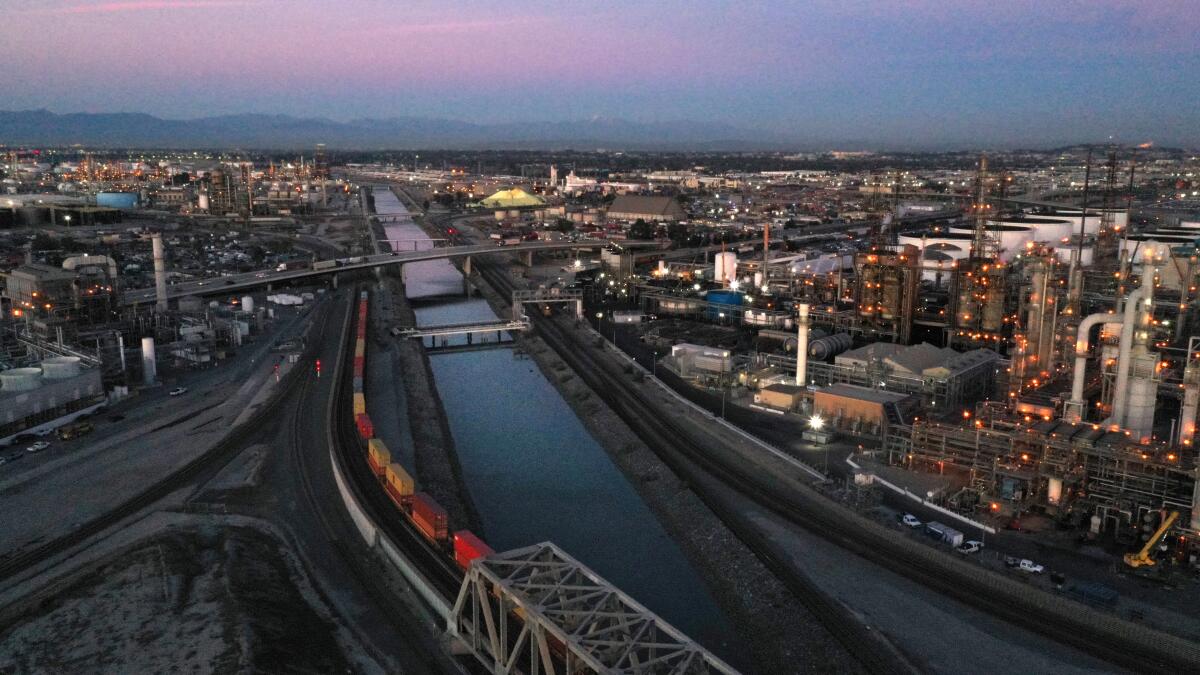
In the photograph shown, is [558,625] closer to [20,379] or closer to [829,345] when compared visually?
[20,379]

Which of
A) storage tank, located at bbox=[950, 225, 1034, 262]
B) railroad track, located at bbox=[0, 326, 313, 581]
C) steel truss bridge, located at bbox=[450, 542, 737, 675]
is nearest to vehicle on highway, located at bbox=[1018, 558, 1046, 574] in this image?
steel truss bridge, located at bbox=[450, 542, 737, 675]

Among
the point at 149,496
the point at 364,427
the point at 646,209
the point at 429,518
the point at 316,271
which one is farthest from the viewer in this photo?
the point at 646,209

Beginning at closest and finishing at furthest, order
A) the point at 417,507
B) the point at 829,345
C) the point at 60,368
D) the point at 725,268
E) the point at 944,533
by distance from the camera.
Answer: the point at 944,533 → the point at 417,507 → the point at 60,368 → the point at 829,345 → the point at 725,268

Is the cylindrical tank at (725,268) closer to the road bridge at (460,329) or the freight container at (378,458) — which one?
the road bridge at (460,329)

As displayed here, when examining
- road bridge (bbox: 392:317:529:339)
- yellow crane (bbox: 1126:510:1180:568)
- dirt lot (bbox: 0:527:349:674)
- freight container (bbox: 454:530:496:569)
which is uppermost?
freight container (bbox: 454:530:496:569)

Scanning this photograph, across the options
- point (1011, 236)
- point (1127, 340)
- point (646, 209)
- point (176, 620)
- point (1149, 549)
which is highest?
point (646, 209)

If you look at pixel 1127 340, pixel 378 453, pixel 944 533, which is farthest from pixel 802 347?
pixel 378 453

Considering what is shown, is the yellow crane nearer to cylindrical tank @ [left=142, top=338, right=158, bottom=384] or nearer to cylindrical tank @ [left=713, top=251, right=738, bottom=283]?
cylindrical tank @ [left=142, top=338, right=158, bottom=384]
